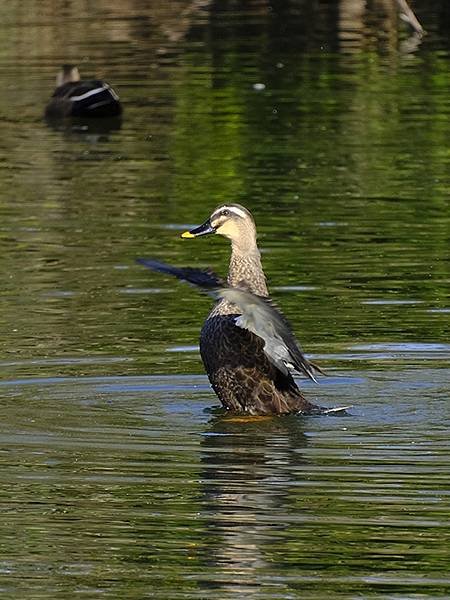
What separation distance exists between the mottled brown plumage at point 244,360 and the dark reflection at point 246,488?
0.37 ft

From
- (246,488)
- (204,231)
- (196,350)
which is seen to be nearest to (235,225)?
(204,231)

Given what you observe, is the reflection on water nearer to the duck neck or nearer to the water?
the water

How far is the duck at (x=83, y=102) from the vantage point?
88.3ft

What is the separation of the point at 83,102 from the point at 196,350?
48.2ft

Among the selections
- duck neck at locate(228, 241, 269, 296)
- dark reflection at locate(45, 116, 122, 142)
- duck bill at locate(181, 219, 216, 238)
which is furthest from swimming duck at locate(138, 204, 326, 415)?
dark reflection at locate(45, 116, 122, 142)

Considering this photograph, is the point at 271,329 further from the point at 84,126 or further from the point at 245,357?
the point at 84,126

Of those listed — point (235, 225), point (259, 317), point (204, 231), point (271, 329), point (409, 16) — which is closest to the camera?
point (259, 317)

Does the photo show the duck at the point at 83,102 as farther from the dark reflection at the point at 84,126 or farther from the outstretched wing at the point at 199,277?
the outstretched wing at the point at 199,277

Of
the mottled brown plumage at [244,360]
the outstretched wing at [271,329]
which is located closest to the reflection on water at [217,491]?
the mottled brown plumage at [244,360]

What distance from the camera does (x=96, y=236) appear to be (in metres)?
17.7

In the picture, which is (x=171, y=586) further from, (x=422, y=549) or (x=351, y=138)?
(x=351, y=138)

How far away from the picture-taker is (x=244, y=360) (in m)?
11.4

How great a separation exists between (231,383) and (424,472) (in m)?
1.96

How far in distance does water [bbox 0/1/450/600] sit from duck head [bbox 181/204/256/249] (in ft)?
3.18
